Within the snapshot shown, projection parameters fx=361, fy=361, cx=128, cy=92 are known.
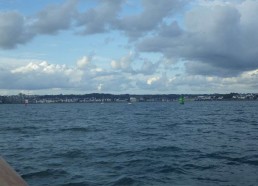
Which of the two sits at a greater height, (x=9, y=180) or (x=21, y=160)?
(x=9, y=180)

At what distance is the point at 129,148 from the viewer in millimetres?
22281

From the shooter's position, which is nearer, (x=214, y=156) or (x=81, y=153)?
(x=214, y=156)

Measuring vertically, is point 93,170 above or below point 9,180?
below

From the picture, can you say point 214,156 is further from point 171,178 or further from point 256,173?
point 171,178

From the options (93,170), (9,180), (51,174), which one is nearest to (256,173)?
(93,170)

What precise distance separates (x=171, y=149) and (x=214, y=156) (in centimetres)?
337

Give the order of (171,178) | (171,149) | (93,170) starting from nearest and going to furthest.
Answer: (171,178), (93,170), (171,149)

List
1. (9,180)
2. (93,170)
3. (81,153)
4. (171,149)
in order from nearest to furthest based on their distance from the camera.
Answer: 1. (9,180)
2. (93,170)
3. (81,153)
4. (171,149)

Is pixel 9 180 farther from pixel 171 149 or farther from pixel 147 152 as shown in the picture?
pixel 171 149

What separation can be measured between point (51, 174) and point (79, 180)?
168cm

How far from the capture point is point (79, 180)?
13.7m

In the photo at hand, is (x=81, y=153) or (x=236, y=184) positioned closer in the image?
(x=236, y=184)

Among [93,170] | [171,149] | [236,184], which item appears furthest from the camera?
[171,149]

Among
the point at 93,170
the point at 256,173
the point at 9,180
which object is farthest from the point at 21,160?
the point at 9,180
